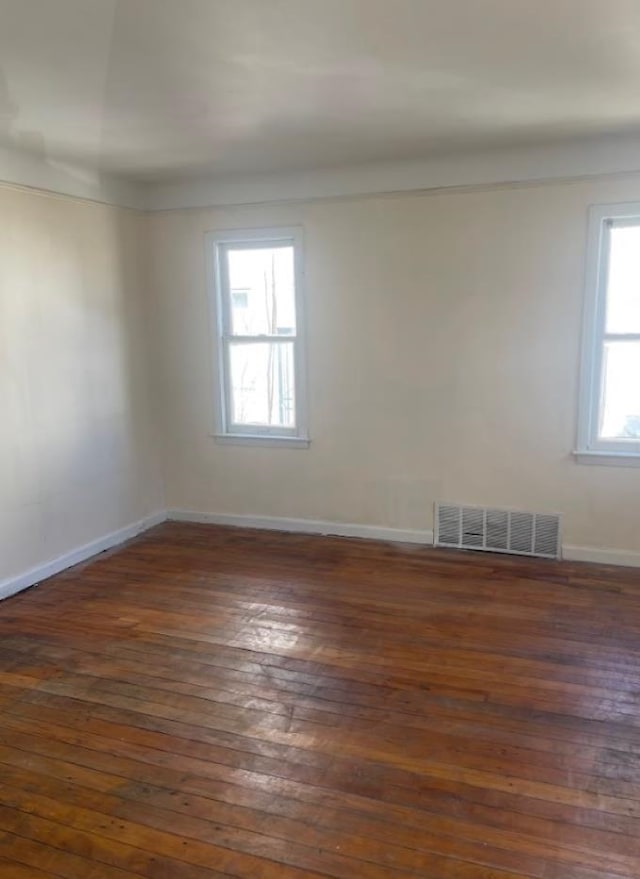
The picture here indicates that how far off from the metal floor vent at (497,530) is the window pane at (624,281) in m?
→ 1.30

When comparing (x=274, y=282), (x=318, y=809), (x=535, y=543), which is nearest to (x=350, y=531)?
(x=535, y=543)

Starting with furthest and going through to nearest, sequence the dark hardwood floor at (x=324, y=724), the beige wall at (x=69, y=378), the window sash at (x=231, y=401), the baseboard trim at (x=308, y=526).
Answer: the window sash at (x=231, y=401), the baseboard trim at (x=308, y=526), the beige wall at (x=69, y=378), the dark hardwood floor at (x=324, y=724)

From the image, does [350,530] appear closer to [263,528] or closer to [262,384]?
[263,528]

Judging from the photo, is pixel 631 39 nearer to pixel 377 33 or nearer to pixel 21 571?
pixel 377 33

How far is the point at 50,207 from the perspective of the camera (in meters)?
4.14

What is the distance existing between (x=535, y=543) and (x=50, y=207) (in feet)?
12.5

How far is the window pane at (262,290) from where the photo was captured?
15.9ft

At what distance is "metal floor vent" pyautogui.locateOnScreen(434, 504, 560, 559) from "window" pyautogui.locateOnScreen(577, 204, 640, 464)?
22.2 inches

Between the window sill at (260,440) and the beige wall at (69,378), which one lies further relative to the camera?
the window sill at (260,440)

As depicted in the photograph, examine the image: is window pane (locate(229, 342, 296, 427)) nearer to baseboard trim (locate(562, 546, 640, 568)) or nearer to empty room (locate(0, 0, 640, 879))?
empty room (locate(0, 0, 640, 879))

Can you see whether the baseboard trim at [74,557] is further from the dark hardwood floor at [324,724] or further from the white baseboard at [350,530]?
the white baseboard at [350,530]

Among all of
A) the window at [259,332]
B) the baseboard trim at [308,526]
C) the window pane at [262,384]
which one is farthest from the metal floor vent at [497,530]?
the window pane at [262,384]

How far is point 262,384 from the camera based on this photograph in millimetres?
5086

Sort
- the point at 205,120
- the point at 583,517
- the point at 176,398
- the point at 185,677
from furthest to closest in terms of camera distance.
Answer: the point at 176,398
the point at 583,517
the point at 205,120
the point at 185,677
